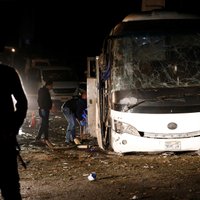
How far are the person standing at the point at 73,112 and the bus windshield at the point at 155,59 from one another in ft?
8.62

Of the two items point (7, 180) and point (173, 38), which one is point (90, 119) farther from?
point (7, 180)

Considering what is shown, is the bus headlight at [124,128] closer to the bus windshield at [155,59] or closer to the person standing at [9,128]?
the bus windshield at [155,59]

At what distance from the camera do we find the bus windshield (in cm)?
948

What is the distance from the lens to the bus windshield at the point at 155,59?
9.48 metres

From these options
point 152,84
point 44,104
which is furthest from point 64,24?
point 152,84

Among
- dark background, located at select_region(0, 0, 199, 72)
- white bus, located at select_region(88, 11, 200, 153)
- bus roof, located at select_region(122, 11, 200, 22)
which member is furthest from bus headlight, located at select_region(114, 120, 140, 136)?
dark background, located at select_region(0, 0, 199, 72)

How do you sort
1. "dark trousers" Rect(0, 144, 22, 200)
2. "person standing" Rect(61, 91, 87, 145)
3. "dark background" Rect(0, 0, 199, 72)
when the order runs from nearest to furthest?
1. "dark trousers" Rect(0, 144, 22, 200)
2. "person standing" Rect(61, 91, 87, 145)
3. "dark background" Rect(0, 0, 199, 72)

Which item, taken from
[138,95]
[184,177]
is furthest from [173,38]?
[184,177]

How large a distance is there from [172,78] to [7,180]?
535cm

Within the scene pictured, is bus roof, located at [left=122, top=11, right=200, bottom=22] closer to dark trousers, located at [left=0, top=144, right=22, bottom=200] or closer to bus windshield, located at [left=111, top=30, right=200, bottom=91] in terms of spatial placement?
bus windshield, located at [left=111, top=30, right=200, bottom=91]

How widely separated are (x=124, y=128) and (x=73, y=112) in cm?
331

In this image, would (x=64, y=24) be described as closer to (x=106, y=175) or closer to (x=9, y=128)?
(x=106, y=175)

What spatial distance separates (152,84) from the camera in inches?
372

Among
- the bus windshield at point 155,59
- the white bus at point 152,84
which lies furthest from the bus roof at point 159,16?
the bus windshield at point 155,59
